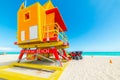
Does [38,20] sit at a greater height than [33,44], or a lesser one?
greater

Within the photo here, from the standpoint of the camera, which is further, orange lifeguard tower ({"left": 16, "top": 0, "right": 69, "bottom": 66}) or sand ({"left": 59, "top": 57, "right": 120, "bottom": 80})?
orange lifeguard tower ({"left": 16, "top": 0, "right": 69, "bottom": 66})

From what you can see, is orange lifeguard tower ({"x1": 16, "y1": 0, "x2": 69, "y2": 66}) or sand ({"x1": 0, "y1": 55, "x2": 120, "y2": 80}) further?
orange lifeguard tower ({"x1": 16, "y1": 0, "x2": 69, "y2": 66})

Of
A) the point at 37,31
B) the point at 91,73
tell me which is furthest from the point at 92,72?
the point at 37,31

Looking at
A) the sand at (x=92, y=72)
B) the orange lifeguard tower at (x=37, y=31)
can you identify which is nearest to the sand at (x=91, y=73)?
the sand at (x=92, y=72)

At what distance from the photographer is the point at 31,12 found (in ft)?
17.5

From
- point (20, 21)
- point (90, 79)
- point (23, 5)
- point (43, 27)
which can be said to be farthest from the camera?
point (23, 5)

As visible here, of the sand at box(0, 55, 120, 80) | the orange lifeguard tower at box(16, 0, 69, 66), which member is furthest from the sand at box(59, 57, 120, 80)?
the orange lifeguard tower at box(16, 0, 69, 66)

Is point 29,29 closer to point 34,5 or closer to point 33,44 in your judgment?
point 33,44

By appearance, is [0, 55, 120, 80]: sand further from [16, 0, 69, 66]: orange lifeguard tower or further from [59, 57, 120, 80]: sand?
[16, 0, 69, 66]: orange lifeguard tower

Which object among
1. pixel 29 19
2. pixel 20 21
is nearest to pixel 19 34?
pixel 20 21

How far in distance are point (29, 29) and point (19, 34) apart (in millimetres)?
1088

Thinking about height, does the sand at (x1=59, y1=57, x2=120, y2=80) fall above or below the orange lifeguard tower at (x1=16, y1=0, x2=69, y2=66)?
below

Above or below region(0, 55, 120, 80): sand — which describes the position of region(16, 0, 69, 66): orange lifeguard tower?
above

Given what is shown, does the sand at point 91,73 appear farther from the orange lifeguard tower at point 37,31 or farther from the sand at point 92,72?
the orange lifeguard tower at point 37,31
